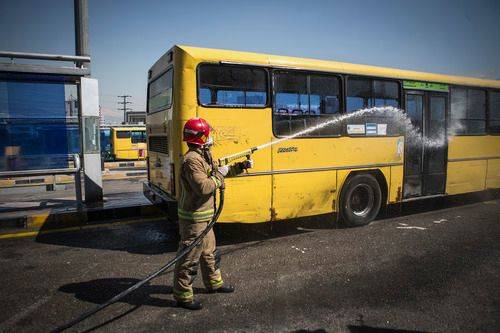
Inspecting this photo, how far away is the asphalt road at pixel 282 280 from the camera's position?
3678 mm

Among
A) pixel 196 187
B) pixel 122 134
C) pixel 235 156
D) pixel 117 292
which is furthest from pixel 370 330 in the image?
pixel 122 134

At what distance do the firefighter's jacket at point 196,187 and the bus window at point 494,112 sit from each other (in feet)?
28.2

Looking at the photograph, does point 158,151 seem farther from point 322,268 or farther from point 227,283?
point 322,268

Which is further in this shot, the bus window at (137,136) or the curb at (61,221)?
the bus window at (137,136)

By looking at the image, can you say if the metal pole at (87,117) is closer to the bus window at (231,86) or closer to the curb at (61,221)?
the curb at (61,221)

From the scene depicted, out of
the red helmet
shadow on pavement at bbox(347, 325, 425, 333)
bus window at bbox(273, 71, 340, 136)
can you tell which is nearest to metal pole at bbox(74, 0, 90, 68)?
bus window at bbox(273, 71, 340, 136)

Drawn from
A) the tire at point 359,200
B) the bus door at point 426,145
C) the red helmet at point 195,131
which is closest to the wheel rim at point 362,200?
the tire at point 359,200

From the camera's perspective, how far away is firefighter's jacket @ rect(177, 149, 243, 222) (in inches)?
150

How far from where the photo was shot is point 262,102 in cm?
598

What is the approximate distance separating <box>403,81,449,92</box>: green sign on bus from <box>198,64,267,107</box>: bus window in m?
3.67

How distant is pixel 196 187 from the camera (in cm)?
379

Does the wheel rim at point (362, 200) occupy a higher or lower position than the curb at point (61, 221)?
higher

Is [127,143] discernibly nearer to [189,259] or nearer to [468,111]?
[468,111]

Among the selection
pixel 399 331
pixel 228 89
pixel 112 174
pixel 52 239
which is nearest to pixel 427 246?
pixel 399 331
